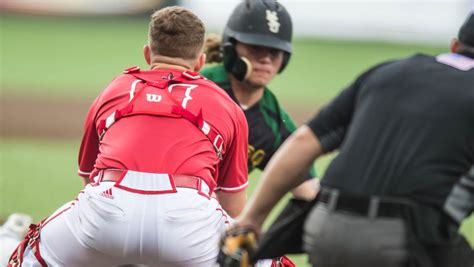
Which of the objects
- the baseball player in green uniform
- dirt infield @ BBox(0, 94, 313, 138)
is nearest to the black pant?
the baseball player in green uniform

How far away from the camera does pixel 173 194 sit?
14.4ft

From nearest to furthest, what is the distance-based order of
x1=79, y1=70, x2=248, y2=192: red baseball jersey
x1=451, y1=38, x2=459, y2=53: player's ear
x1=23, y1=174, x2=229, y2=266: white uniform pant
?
x1=451, y1=38, x2=459, y2=53: player's ear < x1=23, y1=174, x2=229, y2=266: white uniform pant < x1=79, y1=70, x2=248, y2=192: red baseball jersey

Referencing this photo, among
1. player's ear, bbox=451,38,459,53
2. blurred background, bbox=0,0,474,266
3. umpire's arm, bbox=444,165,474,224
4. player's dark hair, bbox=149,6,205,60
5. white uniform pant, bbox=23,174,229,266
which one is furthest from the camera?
blurred background, bbox=0,0,474,266

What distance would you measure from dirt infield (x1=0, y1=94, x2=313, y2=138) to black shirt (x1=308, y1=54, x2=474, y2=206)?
36.1 feet

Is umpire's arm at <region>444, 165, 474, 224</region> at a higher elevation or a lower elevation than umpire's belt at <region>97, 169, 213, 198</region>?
higher

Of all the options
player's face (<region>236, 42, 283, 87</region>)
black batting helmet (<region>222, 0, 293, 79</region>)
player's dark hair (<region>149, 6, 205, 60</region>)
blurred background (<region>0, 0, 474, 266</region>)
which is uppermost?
player's dark hair (<region>149, 6, 205, 60</region>)

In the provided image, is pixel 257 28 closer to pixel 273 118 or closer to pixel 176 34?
pixel 273 118

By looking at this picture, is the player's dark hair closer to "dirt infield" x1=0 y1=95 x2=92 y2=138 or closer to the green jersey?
the green jersey

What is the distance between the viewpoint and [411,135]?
356 cm

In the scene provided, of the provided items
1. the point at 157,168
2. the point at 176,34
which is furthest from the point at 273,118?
the point at 157,168

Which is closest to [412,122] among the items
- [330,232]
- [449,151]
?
[449,151]

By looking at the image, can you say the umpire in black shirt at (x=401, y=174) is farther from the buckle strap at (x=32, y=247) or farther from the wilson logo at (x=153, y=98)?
the buckle strap at (x=32, y=247)

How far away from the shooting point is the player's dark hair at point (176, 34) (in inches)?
189

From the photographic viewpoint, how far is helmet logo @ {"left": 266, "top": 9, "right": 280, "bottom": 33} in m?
6.45
